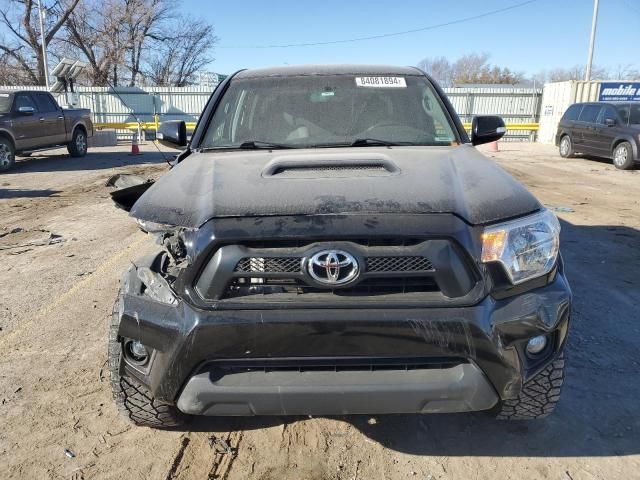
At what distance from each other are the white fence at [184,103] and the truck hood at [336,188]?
2309 cm

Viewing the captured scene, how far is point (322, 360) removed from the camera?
6.66 feet

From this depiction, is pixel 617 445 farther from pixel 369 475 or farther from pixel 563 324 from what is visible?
→ pixel 369 475

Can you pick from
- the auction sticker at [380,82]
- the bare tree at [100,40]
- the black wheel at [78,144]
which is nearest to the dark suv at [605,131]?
the auction sticker at [380,82]

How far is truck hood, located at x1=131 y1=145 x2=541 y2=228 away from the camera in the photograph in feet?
6.95

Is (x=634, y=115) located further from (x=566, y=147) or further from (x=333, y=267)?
(x=333, y=267)

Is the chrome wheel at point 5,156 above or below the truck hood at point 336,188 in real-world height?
Answer: below

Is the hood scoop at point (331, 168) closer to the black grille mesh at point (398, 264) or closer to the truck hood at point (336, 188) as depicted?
the truck hood at point (336, 188)

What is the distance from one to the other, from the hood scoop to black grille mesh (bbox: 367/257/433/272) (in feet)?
1.81

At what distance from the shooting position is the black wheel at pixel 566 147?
16125 mm

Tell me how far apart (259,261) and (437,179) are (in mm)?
924

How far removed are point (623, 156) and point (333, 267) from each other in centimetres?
1398

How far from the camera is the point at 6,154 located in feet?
39.7

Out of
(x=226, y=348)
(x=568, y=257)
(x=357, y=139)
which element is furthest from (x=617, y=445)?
(x=568, y=257)

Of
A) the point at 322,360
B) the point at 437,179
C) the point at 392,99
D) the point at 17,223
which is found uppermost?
the point at 392,99
